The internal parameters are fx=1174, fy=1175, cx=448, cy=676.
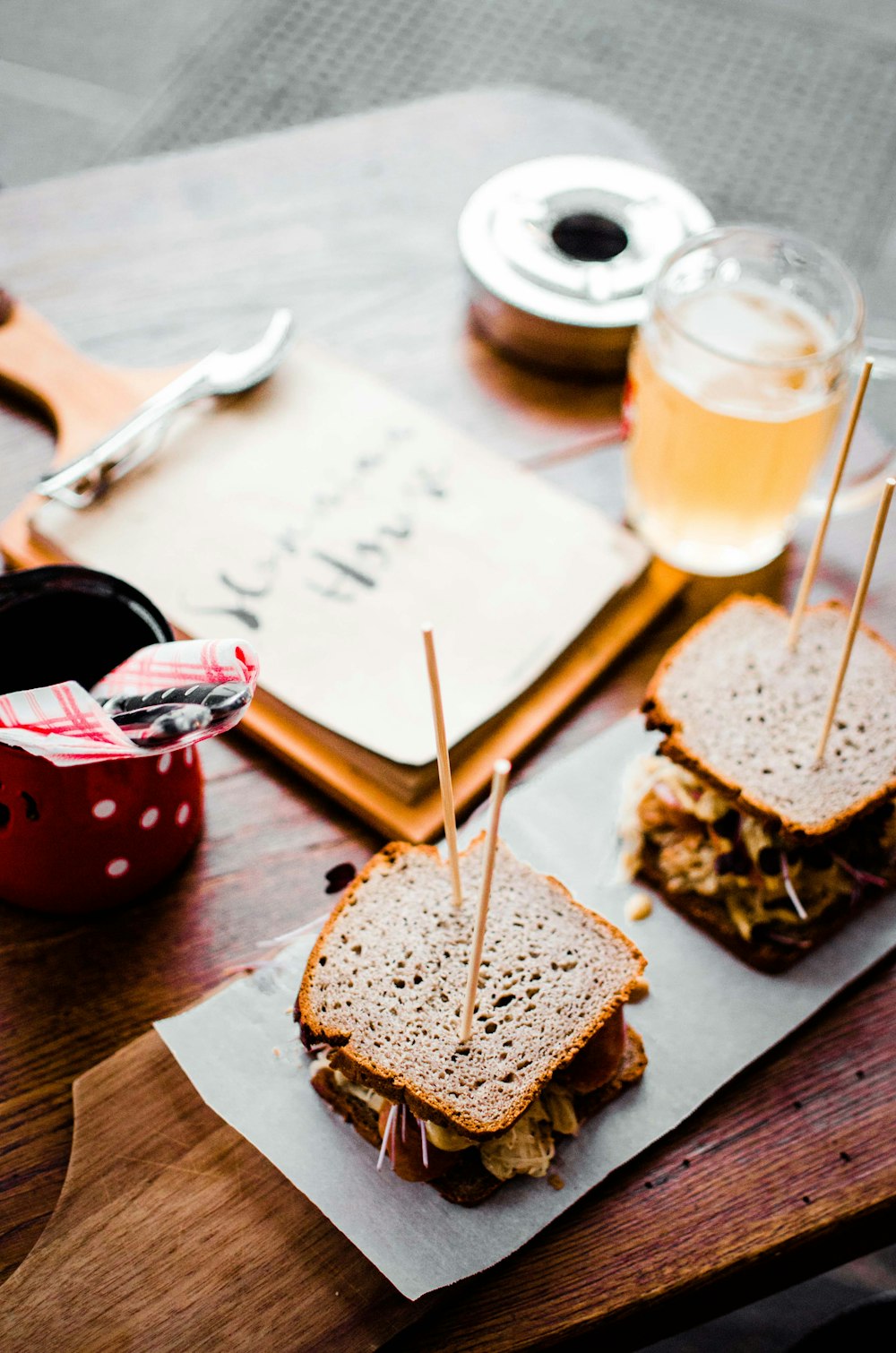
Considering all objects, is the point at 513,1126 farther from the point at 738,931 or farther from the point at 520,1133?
the point at 738,931

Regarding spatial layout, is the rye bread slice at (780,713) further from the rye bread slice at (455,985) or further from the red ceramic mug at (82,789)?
the red ceramic mug at (82,789)

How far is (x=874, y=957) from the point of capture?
0.97m

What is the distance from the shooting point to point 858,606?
2.89ft

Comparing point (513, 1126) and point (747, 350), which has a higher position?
point (747, 350)

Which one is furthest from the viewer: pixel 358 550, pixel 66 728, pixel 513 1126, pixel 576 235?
pixel 576 235

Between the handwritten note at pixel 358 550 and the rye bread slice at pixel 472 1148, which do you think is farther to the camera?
the handwritten note at pixel 358 550

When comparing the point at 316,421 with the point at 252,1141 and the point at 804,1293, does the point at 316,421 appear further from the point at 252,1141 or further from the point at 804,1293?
the point at 804,1293

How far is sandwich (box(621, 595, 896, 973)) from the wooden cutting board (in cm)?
Answer: 39

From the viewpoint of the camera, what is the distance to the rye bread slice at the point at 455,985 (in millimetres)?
826

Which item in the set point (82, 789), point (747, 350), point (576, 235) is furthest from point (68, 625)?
point (576, 235)


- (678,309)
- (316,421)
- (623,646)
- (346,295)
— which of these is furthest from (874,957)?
(346,295)

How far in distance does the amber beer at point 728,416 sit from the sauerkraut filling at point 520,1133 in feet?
1.92

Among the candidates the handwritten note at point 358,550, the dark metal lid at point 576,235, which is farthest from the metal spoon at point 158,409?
the dark metal lid at point 576,235

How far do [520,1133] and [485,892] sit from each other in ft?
0.70
